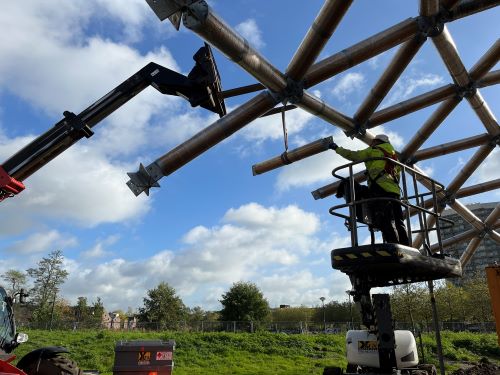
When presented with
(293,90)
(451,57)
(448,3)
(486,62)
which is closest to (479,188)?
(486,62)

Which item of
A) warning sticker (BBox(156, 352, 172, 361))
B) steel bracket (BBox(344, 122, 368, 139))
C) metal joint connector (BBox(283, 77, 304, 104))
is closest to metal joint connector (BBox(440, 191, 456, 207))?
steel bracket (BBox(344, 122, 368, 139))

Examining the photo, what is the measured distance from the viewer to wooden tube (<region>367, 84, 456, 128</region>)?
13.4m

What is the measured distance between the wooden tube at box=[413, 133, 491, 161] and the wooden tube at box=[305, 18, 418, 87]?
6003mm

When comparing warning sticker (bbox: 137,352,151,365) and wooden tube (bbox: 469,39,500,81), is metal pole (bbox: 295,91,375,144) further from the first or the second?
warning sticker (bbox: 137,352,151,365)

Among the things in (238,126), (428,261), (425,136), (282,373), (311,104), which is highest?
(425,136)

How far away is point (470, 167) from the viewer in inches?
666

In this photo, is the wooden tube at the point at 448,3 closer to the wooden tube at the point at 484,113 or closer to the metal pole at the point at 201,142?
the wooden tube at the point at 484,113

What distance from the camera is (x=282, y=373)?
19.6 metres

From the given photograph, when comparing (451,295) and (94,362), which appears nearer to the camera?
(94,362)

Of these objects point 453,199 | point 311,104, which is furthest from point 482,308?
point 311,104

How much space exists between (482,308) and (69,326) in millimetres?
43772

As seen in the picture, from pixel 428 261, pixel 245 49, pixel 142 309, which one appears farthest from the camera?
pixel 142 309

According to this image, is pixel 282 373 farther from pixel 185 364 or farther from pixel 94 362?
pixel 94 362

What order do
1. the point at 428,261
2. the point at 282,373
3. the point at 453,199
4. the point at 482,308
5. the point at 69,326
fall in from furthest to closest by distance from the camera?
1. the point at 482,308
2. the point at 69,326
3. the point at 282,373
4. the point at 453,199
5. the point at 428,261
